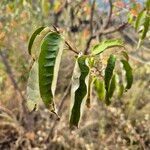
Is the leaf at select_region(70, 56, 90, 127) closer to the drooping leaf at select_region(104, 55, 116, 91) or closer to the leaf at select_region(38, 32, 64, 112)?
the leaf at select_region(38, 32, 64, 112)

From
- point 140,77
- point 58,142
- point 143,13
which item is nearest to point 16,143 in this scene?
point 58,142

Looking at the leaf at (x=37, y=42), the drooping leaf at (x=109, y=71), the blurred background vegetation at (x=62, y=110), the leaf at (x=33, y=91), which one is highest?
the leaf at (x=37, y=42)

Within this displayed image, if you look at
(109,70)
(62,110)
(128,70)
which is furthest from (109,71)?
(62,110)

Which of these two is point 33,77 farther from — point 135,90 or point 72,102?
point 135,90

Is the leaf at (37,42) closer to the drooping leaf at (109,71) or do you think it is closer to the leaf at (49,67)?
the leaf at (49,67)

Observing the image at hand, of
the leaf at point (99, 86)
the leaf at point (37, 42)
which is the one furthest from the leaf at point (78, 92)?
the leaf at point (99, 86)

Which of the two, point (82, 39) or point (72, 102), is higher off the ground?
point (72, 102)
